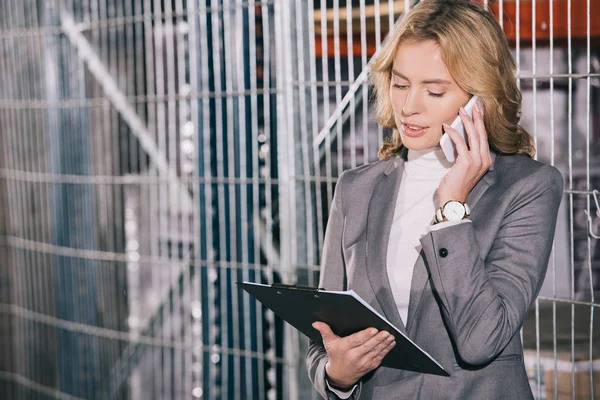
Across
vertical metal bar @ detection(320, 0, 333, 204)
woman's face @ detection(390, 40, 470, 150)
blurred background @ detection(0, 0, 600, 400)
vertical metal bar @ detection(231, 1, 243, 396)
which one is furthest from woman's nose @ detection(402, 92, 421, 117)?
vertical metal bar @ detection(231, 1, 243, 396)

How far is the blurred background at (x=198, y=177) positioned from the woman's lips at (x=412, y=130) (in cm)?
71

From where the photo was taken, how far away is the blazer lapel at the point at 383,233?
5.80 feet

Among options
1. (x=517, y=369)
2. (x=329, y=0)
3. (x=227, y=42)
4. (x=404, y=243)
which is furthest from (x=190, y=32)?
(x=517, y=369)

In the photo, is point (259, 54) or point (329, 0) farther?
point (259, 54)

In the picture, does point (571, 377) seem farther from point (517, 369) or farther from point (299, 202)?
point (299, 202)

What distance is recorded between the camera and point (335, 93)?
300 cm

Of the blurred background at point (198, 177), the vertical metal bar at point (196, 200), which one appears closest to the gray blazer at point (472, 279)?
the blurred background at point (198, 177)

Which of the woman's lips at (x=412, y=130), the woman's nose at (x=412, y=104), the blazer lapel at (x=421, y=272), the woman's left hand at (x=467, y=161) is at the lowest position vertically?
the blazer lapel at (x=421, y=272)

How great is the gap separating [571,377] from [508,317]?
3.42 feet

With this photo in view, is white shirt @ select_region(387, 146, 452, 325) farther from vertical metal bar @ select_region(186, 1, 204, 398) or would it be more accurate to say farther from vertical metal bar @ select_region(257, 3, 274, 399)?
vertical metal bar @ select_region(186, 1, 204, 398)

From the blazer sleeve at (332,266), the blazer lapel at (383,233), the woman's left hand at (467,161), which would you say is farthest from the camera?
the blazer sleeve at (332,266)

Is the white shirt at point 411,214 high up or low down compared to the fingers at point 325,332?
up

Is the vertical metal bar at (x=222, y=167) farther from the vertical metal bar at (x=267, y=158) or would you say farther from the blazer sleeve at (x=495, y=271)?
the blazer sleeve at (x=495, y=271)

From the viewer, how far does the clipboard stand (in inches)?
61.6
